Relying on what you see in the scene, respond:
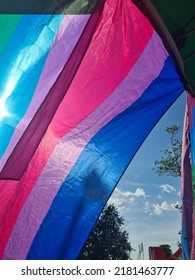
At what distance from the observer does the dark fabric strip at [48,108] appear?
1.42 meters

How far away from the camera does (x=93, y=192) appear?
1.99 m

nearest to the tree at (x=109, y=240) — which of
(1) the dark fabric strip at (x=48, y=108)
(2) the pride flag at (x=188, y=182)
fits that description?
(2) the pride flag at (x=188, y=182)

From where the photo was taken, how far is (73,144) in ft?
5.82

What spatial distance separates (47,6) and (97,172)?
1097 mm

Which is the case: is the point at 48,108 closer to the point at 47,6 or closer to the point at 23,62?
the point at 23,62

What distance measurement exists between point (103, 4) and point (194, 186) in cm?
144

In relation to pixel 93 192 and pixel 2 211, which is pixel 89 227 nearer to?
pixel 93 192

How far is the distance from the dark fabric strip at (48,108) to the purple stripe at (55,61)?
0.09 ft

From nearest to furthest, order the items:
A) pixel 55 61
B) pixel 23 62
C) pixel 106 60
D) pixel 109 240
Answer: pixel 23 62, pixel 55 61, pixel 106 60, pixel 109 240

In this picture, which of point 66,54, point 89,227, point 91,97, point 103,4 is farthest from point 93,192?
point 103,4

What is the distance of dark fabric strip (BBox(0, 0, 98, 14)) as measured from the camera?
1.24 metres

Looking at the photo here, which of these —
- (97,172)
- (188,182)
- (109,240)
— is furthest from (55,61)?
(109,240)

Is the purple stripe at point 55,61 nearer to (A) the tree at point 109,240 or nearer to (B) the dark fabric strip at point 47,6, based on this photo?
(B) the dark fabric strip at point 47,6

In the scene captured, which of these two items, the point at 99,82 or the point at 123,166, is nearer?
the point at 99,82
